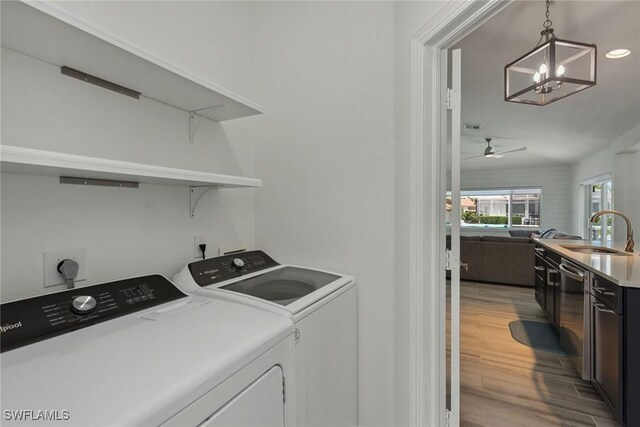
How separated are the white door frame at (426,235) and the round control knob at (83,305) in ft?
3.84

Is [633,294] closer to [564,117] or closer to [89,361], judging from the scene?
[89,361]

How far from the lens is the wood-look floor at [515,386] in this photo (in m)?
1.92

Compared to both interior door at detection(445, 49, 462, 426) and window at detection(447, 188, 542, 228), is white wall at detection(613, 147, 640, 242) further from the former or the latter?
interior door at detection(445, 49, 462, 426)

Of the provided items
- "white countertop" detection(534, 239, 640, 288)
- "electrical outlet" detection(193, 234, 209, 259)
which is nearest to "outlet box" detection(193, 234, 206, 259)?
"electrical outlet" detection(193, 234, 209, 259)

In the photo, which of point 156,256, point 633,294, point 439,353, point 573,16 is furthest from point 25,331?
point 573,16

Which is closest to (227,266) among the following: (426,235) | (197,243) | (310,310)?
(197,243)

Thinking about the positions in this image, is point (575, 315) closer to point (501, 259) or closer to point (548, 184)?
point (501, 259)

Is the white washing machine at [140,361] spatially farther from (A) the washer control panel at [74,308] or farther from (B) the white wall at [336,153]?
(B) the white wall at [336,153]

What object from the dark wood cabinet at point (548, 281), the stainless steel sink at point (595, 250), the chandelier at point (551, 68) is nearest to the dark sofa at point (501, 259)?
the dark wood cabinet at point (548, 281)

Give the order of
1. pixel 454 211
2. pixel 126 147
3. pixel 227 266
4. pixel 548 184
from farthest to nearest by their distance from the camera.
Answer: pixel 548 184 → pixel 227 266 → pixel 454 211 → pixel 126 147

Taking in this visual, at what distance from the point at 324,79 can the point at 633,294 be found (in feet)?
6.75

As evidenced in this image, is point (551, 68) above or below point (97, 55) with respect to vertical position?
above

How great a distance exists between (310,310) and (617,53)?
3.24 metres

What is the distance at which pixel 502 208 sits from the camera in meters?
8.80
